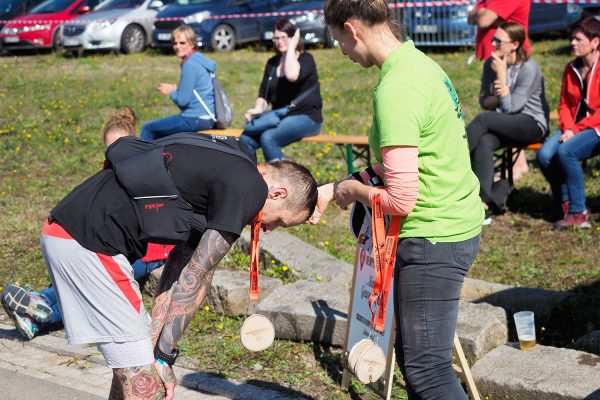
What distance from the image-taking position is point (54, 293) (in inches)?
215

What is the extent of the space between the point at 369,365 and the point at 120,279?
1.02m

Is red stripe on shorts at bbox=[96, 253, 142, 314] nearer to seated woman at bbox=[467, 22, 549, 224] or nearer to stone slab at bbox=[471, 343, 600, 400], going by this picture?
stone slab at bbox=[471, 343, 600, 400]

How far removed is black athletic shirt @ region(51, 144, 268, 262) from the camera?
3.14m


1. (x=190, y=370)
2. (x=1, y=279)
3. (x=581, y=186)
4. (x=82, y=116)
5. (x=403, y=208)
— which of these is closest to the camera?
(x=403, y=208)

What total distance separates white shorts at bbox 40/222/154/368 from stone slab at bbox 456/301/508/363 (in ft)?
6.41

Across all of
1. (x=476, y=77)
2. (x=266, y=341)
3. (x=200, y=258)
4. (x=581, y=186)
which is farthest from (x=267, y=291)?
(x=476, y=77)

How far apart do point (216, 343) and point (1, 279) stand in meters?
2.03

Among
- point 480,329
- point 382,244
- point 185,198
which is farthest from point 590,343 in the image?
point 185,198

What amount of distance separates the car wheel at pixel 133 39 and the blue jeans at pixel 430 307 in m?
16.0

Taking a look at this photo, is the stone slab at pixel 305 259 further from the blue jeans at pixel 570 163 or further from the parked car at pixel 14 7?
the parked car at pixel 14 7

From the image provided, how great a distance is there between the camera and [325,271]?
607 centimetres

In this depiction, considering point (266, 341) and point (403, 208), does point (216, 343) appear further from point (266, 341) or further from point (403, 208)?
point (403, 208)

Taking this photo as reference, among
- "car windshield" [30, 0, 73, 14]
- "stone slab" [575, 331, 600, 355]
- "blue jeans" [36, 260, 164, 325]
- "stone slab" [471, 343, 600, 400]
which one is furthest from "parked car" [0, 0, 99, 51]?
"stone slab" [471, 343, 600, 400]

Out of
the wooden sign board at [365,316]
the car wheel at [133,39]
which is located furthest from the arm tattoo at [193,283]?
the car wheel at [133,39]
